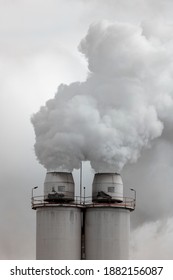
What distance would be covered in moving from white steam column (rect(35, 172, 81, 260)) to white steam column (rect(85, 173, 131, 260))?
1.59 m

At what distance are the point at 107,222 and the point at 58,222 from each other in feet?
20.2

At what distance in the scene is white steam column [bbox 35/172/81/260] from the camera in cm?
10494

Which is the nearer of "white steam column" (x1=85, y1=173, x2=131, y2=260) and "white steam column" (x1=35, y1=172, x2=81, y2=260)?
"white steam column" (x1=35, y1=172, x2=81, y2=260)

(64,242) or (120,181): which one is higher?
(120,181)

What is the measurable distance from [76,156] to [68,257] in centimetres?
1249

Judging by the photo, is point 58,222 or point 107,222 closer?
point 58,222

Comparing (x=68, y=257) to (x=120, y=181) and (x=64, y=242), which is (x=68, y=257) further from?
(x=120, y=181)

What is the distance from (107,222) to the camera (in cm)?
10719

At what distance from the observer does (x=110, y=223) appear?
107 m

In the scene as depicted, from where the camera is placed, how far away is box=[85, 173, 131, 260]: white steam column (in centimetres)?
10656

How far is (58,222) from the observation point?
10562 centimetres

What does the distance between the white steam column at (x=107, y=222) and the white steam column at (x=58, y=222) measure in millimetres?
1591

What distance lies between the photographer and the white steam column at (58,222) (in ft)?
344
